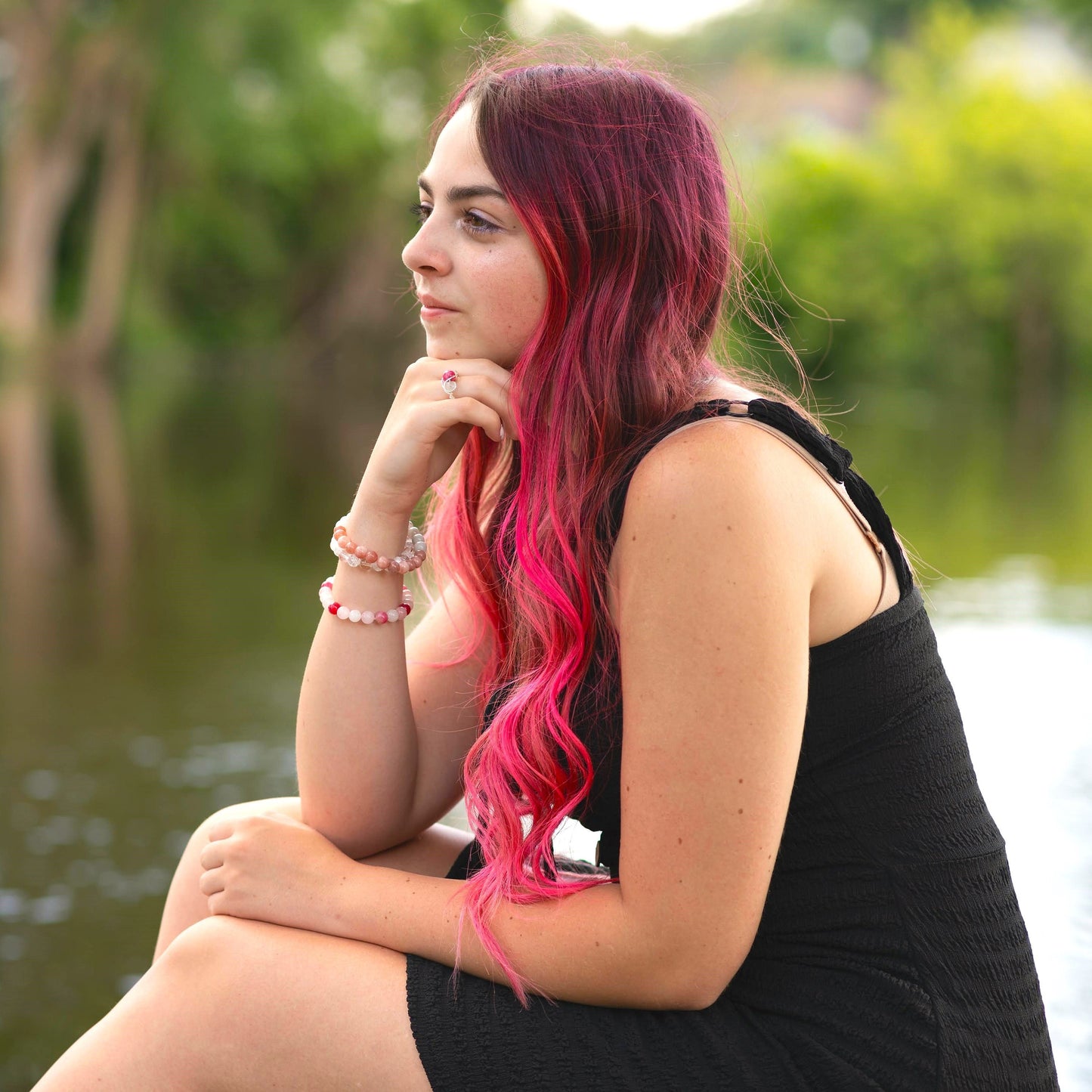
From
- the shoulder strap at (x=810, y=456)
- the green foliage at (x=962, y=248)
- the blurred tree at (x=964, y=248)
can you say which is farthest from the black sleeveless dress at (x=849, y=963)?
the green foliage at (x=962, y=248)

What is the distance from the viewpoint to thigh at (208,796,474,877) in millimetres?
1774

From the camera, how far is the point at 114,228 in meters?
27.6

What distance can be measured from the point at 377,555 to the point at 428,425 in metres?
0.17

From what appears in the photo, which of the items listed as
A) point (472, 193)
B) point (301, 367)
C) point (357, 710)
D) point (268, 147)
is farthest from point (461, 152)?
point (301, 367)

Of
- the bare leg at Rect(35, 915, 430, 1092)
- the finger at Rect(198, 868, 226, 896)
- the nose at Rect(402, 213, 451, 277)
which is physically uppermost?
the nose at Rect(402, 213, 451, 277)

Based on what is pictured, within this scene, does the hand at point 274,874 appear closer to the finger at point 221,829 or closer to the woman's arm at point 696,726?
the finger at point 221,829

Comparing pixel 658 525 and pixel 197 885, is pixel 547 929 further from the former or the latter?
pixel 197 885

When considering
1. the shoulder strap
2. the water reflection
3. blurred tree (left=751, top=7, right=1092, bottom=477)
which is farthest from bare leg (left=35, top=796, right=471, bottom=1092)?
blurred tree (left=751, top=7, right=1092, bottom=477)

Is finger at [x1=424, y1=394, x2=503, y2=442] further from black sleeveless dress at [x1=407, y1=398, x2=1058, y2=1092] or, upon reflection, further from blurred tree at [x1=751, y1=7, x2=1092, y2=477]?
blurred tree at [x1=751, y1=7, x2=1092, y2=477]

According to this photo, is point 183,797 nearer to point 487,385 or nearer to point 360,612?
point 360,612

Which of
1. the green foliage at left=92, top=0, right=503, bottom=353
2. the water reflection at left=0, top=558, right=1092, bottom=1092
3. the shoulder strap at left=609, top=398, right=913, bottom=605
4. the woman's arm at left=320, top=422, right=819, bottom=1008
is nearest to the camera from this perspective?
the woman's arm at left=320, top=422, right=819, bottom=1008

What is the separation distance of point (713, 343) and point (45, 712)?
129 inches

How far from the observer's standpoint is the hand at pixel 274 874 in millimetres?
1530

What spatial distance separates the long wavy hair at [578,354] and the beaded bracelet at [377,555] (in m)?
0.18
